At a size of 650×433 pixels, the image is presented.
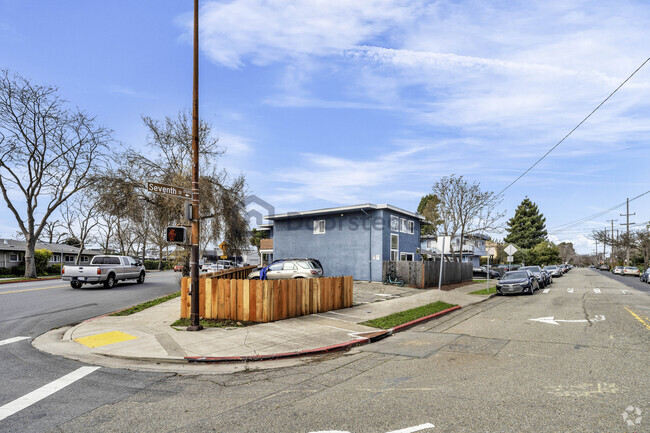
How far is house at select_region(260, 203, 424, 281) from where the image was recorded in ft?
82.5

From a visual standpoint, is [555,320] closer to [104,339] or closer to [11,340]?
[104,339]

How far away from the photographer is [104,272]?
72.2 ft

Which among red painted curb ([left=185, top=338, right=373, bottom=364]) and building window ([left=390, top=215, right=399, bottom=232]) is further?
building window ([left=390, top=215, right=399, bottom=232])

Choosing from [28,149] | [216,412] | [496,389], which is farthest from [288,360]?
[28,149]

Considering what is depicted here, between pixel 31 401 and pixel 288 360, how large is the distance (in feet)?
13.2

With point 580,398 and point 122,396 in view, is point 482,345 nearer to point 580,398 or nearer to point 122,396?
point 580,398

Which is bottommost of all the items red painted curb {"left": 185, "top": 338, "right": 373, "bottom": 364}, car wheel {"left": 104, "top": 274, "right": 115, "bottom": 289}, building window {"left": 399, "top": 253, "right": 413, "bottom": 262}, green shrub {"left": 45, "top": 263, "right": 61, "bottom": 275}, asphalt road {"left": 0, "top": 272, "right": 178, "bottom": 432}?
green shrub {"left": 45, "top": 263, "right": 61, "bottom": 275}

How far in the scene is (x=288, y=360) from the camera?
7645 millimetres

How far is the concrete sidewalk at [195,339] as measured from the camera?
25.1 ft

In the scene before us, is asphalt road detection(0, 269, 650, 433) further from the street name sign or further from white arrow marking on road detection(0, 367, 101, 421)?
the street name sign

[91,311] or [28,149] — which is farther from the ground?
[28,149]

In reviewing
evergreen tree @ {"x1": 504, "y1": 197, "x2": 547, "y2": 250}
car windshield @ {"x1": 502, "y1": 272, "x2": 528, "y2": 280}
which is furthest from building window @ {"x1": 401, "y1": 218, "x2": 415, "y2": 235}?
evergreen tree @ {"x1": 504, "y1": 197, "x2": 547, "y2": 250}

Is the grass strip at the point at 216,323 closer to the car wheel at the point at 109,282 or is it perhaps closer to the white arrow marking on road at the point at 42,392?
the white arrow marking on road at the point at 42,392

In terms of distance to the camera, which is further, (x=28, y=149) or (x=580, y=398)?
(x=28, y=149)
